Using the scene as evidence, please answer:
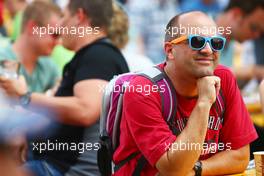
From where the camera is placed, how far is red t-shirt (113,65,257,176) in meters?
3.88

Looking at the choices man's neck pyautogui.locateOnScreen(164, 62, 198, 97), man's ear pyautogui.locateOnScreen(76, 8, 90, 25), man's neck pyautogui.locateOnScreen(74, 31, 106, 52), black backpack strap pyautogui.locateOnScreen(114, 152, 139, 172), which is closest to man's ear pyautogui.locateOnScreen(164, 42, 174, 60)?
man's neck pyautogui.locateOnScreen(164, 62, 198, 97)

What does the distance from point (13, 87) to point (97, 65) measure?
57 cm

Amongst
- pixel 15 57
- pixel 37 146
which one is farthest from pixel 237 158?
pixel 15 57

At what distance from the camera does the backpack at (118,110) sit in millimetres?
3994

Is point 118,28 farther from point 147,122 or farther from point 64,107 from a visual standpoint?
point 147,122

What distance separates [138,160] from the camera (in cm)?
402

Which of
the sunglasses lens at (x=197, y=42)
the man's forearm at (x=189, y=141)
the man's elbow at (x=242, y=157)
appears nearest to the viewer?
the man's forearm at (x=189, y=141)

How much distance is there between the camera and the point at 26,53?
21.8ft

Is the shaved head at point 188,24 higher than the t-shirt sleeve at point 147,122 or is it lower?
higher

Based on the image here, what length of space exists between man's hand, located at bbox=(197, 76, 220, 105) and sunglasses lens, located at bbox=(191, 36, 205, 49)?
0.54 feet

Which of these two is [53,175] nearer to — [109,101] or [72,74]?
[72,74]

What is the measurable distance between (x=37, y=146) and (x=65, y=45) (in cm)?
77

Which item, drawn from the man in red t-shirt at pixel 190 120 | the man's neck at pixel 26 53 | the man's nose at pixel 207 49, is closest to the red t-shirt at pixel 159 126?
the man in red t-shirt at pixel 190 120

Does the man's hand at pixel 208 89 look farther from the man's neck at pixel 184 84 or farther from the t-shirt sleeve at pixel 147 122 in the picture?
the t-shirt sleeve at pixel 147 122
